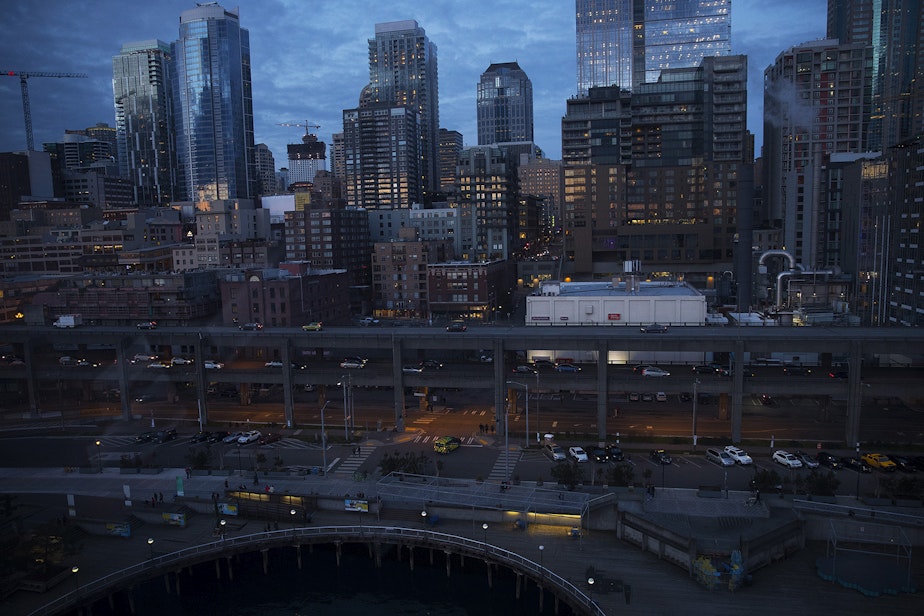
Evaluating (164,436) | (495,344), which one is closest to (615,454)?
(495,344)

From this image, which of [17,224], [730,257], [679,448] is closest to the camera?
[679,448]

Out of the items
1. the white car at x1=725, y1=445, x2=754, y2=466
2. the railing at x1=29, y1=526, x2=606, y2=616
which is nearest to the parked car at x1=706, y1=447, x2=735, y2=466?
the white car at x1=725, y1=445, x2=754, y2=466

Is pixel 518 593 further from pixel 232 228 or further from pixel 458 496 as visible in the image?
pixel 232 228

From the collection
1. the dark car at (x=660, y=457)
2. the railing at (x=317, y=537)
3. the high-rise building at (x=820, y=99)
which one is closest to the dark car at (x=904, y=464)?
the dark car at (x=660, y=457)

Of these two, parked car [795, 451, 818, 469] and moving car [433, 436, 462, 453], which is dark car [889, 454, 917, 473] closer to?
parked car [795, 451, 818, 469]

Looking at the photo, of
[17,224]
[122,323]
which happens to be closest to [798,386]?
[122,323]

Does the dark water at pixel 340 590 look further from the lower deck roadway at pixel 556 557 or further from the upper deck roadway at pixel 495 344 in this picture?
the upper deck roadway at pixel 495 344

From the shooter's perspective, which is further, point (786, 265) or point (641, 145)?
point (641, 145)
